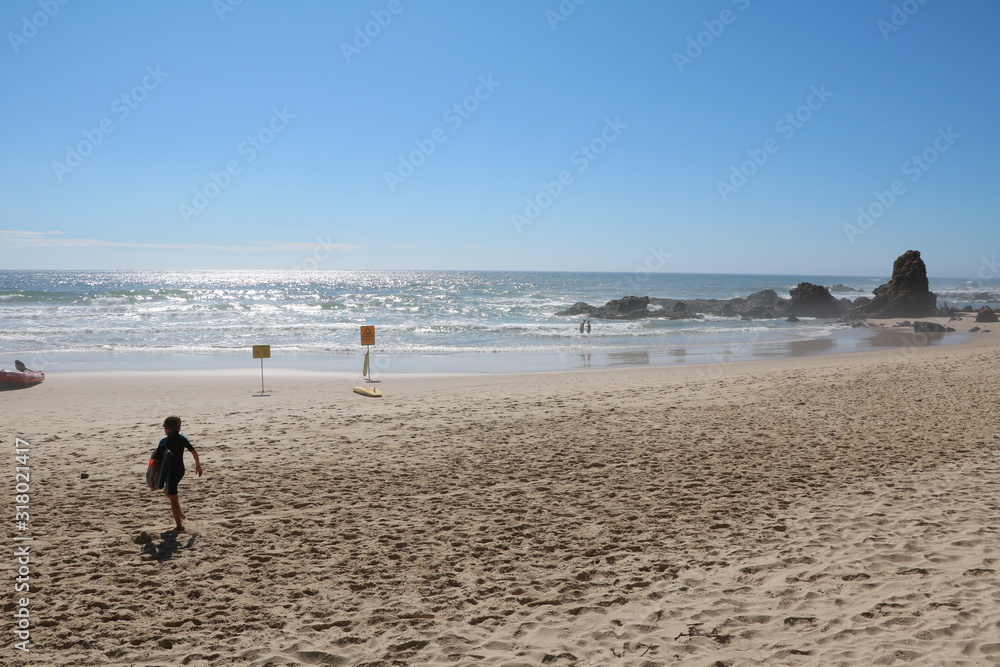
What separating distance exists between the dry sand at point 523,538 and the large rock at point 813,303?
38.3 m

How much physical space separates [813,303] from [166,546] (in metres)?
49.6

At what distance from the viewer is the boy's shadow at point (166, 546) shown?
5656 mm

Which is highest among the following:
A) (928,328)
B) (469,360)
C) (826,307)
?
(826,307)

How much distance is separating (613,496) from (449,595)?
283 cm

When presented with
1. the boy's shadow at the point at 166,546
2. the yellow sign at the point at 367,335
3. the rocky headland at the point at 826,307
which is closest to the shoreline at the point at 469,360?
the yellow sign at the point at 367,335

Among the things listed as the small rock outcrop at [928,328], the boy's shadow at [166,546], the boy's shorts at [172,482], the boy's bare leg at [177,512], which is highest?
the small rock outcrop at [928,328]

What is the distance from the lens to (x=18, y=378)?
14.4 m

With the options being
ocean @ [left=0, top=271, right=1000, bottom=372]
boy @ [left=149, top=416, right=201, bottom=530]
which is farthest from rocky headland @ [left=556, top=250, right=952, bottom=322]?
boy @ [left=149, top=416, right=201, bottom=530]

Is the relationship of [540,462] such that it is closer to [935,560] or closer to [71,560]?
[935,560]

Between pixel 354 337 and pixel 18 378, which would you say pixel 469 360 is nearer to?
pixel 354 337

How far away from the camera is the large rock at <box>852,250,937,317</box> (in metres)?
44.6

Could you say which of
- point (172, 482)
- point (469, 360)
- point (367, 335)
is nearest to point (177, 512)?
point (172, 482)

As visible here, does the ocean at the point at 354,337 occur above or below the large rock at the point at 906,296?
below

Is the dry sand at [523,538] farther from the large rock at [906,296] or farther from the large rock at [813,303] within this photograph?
the large rock at [906,296]
